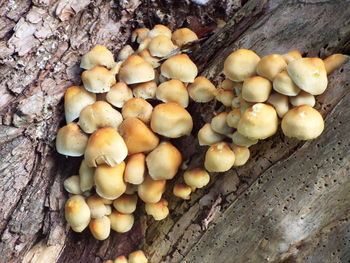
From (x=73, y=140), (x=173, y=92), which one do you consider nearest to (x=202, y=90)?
(x=173, y=92)

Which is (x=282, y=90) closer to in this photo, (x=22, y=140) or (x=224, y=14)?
(x=224, y=14)

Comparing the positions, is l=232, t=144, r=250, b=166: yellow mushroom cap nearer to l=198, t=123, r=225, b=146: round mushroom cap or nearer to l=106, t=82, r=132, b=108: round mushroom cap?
l=198, t=123, r=225, b=146: round mushroom cap

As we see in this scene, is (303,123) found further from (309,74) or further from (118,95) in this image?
(118,95)

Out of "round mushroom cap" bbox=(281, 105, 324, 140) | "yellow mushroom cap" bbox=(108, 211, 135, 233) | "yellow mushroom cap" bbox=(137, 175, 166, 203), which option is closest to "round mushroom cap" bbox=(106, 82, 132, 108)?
"yellow mushroom cap" bbox=(137, 175, 166, 203)

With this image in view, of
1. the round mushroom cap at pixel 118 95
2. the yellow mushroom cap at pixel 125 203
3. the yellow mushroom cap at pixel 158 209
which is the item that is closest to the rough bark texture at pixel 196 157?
the yellow mushroom cap at pixel 158 209

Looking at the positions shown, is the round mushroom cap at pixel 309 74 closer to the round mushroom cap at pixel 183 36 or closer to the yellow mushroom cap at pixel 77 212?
the round mushroom cap at pixel 183 36

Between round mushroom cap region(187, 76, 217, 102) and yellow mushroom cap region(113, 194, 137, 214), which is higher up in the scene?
round mushroom cap region(187, 76, 217, 102)
